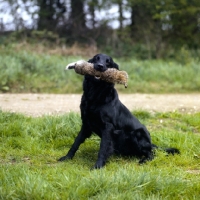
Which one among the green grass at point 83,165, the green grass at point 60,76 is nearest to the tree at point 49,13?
the green grass at point 60,76

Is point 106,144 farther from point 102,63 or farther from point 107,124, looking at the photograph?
point 102,63

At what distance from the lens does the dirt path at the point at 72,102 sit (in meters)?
7.60

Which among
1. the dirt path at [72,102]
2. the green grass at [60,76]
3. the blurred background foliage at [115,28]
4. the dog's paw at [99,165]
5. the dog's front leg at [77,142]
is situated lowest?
the dog's paw at [99,165]

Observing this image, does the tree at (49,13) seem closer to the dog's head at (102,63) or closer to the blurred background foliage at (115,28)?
the blurred background foliage at (115,28)

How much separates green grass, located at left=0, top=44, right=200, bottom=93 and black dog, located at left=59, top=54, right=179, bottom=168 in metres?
5.70

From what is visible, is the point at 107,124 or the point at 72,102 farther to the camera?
the point at 72,102

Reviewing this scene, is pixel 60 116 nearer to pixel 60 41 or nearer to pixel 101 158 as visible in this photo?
pixel 101 158

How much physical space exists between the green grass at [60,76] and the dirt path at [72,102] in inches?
28.9

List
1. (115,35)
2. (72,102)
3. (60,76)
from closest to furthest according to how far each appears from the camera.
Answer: (72,102) < (60,76) < (115,35)

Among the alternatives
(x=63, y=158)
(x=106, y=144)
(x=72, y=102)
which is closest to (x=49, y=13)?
(x=72, y=102)

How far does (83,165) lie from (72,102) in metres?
4.25

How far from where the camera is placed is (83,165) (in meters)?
4.51

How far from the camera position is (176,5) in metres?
16.4

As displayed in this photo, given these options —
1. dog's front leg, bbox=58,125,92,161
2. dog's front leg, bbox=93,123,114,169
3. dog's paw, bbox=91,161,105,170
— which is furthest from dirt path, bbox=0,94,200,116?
dog's paw, bbox=91,161,105,170
